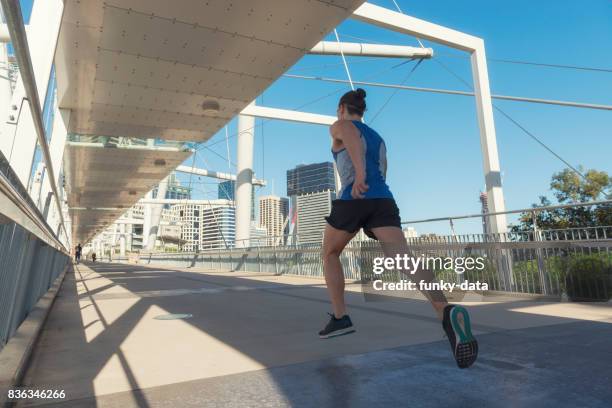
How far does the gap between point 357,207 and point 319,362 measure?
43.4 inches

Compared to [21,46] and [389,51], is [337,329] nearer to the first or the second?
[21,46]

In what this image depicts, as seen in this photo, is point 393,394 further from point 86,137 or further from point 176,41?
point 86,137

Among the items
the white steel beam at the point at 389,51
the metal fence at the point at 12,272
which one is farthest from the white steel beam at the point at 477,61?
the metal fence at the point at 12,272

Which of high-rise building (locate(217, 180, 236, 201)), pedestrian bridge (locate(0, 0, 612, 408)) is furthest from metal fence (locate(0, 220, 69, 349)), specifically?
high-rise building (locate(217, 180, 236, 201))

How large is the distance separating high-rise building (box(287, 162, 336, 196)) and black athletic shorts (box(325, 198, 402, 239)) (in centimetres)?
11684

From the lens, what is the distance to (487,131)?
561 inches

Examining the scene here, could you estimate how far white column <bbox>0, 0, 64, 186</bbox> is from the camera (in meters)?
3.52

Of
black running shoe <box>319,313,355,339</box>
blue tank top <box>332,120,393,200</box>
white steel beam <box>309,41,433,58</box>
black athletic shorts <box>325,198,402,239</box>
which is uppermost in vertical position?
white steel beam <box>309,41,433,58</box>

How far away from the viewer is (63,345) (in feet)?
11.5

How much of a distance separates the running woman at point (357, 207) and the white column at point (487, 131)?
11.6 metres

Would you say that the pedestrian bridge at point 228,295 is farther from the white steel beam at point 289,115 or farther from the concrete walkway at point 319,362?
the white steel beam at point 289,115

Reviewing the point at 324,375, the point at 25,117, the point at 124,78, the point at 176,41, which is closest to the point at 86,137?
the point at 124,78

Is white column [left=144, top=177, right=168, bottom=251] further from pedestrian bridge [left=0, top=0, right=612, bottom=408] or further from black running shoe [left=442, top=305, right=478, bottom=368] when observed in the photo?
black running shoe [left=442, top=305, right=478, bottom=368]

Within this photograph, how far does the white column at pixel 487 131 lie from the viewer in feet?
44.6
